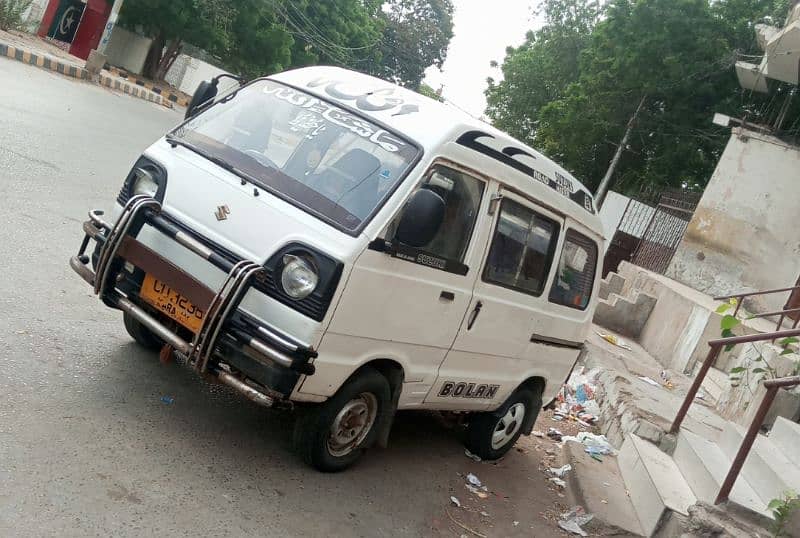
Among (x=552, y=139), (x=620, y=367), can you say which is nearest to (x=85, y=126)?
(x=620, y=367)

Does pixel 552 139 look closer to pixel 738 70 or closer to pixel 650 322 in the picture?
pixel 738 70

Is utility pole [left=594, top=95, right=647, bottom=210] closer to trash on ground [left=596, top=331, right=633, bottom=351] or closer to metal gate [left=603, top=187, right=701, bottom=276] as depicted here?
metal gate [left=603, top=187, right=701, bottom=276]

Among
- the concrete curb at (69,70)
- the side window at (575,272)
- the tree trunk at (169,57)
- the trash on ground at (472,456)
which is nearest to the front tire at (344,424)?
the trash on ground at (472,456)

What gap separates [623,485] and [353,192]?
12.6ft

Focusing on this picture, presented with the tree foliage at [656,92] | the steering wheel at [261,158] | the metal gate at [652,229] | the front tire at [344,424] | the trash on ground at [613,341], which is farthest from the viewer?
the tree foliage at [656,92]

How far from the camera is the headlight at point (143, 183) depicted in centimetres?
500

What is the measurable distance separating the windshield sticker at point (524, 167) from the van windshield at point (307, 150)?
490mm

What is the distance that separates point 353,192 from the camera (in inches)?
186

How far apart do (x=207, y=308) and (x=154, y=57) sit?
121 ft

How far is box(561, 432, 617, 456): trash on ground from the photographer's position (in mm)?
7875

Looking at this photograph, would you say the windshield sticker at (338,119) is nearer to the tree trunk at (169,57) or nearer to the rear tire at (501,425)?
the rear tire at (501,425)

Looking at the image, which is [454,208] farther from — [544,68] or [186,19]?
[544,68]

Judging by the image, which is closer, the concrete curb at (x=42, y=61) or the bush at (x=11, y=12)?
the concrete curb at (x=42, y=61)

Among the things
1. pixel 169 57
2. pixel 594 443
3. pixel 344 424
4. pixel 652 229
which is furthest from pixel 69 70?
pixel 344 424
